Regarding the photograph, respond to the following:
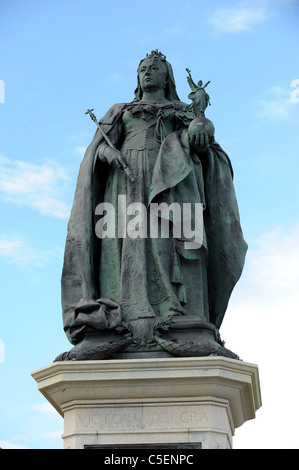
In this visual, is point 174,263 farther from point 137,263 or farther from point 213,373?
point 213,373

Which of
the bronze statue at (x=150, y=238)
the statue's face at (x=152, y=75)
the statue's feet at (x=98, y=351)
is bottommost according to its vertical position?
the statue's feet at (x=98, y=351)

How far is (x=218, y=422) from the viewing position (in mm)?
11312

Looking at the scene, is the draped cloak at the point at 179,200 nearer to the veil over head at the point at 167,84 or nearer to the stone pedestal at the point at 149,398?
the veil over head at the point at 167,84

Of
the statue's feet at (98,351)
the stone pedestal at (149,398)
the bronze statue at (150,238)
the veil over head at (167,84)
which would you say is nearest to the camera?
the stone pedestal at (149,398)

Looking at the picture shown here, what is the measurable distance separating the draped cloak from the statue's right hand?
0.69 feet

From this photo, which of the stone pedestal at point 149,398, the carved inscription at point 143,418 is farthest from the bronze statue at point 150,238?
the carved inscription at point 143,418

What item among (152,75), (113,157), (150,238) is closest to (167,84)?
(152,75)

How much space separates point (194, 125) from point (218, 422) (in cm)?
401

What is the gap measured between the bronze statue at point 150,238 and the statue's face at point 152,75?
0.6 inches

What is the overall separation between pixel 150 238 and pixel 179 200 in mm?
687

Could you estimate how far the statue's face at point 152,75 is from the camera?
1374 centimetres

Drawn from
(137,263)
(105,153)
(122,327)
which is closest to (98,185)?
(105,153)

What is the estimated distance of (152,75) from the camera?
45.1 ft

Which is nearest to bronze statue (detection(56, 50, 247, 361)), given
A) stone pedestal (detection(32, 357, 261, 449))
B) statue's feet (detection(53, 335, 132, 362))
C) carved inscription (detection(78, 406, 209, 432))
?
statue's feet (detection(53, 335, 132, 362))
